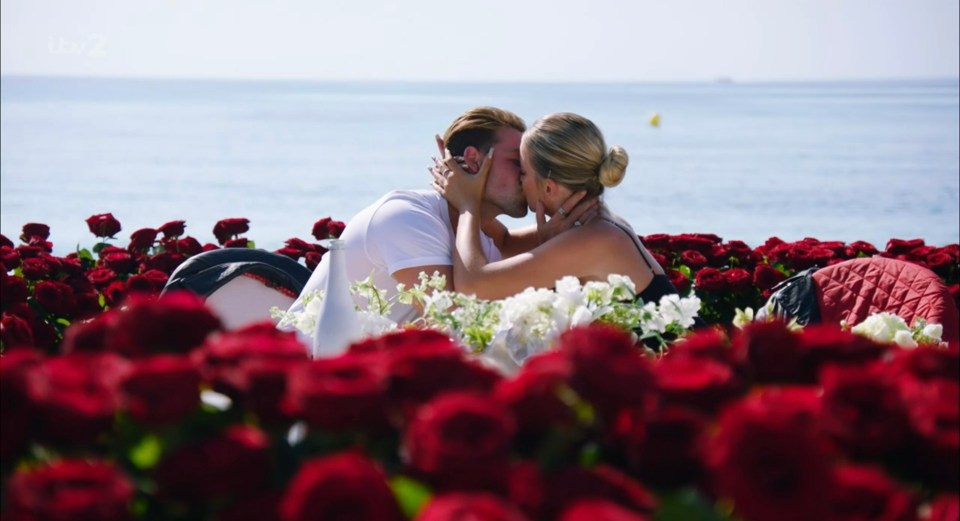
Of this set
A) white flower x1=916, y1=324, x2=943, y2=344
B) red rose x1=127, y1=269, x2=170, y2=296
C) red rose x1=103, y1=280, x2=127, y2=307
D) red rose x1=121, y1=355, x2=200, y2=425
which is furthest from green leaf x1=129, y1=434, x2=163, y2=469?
red rose x1=103, y1=280, x2=127, y2=307

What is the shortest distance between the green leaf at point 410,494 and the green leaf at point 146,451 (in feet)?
0.62

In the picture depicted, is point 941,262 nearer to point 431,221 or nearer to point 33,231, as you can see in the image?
point 431,221

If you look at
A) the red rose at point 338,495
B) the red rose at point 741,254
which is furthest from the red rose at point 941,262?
the red rose at point 338,495

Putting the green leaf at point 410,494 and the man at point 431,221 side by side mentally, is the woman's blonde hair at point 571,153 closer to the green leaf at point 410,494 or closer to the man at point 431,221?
the man at point 431,221

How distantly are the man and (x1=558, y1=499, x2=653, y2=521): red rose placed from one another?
7.61ft

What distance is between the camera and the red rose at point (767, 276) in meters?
4.30

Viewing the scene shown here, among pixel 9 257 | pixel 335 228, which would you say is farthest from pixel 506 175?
pixel 9 257

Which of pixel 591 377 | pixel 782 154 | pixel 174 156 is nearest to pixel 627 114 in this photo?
pixel 782 154

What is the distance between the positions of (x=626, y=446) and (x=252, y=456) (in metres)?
0.29

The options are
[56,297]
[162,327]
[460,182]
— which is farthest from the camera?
[56,297]

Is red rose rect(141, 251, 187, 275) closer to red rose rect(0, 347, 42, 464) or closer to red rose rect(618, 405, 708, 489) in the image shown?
red rose rect(0, 347, 42, 464)

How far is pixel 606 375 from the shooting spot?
3.07 ft

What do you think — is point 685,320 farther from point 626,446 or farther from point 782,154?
point 782,154

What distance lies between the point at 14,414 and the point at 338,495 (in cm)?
32
